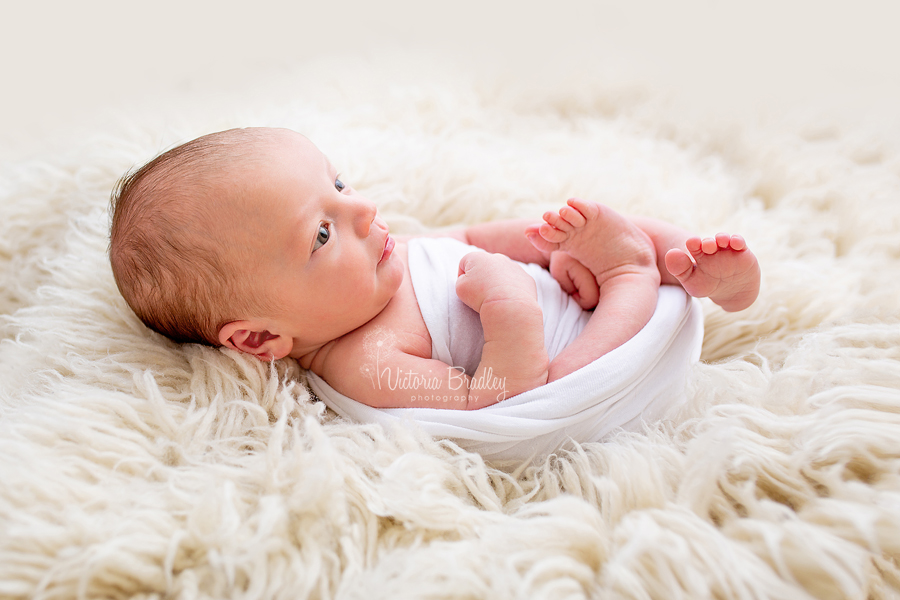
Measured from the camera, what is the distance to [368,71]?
1584 millimetres

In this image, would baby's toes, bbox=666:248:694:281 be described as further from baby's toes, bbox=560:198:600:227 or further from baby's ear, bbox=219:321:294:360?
baby's ear, bbox=219:321:294:360

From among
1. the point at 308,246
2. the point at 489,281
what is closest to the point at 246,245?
the point at 308,246

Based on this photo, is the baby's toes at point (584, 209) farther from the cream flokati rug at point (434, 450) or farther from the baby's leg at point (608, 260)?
the cream flokati rug at point (434, 450)

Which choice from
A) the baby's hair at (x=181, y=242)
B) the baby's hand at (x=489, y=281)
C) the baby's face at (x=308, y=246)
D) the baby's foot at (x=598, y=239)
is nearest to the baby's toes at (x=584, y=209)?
the baby's foot at (x=598, y=239)

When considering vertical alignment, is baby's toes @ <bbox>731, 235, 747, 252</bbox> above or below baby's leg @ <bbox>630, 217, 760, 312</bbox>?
above

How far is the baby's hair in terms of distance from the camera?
84 centimetres

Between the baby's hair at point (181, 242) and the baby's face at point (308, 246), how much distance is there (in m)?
0.04

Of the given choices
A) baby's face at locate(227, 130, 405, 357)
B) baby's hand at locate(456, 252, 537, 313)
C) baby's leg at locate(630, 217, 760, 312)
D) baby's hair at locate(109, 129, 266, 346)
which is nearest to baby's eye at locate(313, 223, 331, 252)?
baby's face at locate(227, 130, 405, 357)

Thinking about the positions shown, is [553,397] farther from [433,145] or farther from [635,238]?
[433,145]

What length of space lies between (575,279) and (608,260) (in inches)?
3.2

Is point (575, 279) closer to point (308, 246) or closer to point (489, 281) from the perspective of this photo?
point (489, 281)

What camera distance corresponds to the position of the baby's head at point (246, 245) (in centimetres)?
84

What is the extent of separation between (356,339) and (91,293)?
0.46 m

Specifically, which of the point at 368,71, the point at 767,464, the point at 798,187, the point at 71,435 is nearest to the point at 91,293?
the point at 71,435
